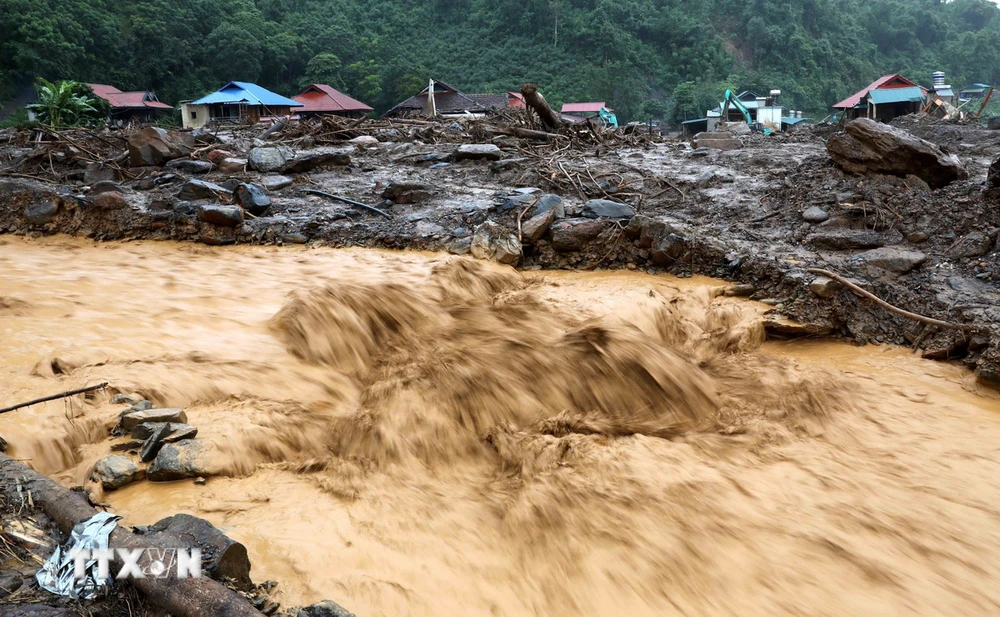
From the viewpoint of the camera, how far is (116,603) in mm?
1977

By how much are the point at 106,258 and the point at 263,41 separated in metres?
38.4

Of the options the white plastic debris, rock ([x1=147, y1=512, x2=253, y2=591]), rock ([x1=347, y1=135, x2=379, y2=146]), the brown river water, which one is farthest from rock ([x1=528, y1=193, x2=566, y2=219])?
the white plastic debris

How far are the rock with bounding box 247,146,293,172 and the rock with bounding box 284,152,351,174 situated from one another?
0.38 feet

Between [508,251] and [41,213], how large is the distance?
20.5ft

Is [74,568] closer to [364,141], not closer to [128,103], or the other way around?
[364,141]

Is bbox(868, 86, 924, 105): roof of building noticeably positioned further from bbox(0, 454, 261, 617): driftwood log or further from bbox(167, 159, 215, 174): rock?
bbox(0, 454, 261, 617): driftwood log

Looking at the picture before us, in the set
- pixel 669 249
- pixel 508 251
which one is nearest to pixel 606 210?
pixel 669 249

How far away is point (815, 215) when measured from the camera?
26.5 ft

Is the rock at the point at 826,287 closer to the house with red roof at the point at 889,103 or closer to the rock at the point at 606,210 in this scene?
the rock at the point at 606,210

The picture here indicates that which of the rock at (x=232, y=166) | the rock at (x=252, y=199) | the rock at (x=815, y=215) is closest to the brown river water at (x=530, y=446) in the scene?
the rock at (x=815, y=215)

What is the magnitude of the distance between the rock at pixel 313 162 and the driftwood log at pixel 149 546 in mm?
9074

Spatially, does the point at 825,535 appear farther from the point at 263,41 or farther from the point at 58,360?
the point at 263,41

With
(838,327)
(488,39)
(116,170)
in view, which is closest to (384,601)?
(838,327)

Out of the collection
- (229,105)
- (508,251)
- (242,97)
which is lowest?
(508,251)
